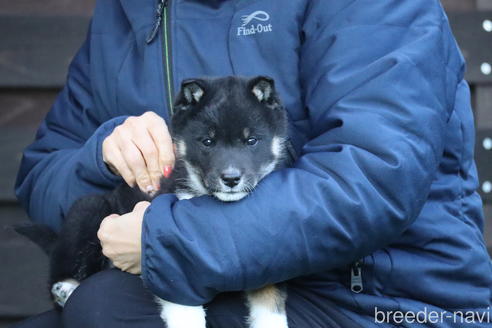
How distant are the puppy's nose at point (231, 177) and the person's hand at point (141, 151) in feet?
1.55

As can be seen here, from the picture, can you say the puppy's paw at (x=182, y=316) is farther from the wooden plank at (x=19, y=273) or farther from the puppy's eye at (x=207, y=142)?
the wooden plank at (x=19, y=273)

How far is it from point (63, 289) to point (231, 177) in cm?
114

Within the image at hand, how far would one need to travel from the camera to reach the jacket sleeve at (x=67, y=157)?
3.46m

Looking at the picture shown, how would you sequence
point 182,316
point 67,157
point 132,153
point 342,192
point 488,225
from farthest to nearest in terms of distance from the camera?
Result: point 488,225
point 67,157
point 132,153
point 182,316
point 342,192

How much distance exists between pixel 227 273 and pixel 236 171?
1.53 ft

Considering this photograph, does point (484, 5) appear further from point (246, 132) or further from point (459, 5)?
point (246, 132)

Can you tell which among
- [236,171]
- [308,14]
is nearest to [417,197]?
[236,171]

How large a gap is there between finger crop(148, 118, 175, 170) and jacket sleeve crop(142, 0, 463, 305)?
49cm

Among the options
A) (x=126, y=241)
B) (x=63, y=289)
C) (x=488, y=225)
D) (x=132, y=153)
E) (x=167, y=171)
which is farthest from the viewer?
(x=488, y=225)

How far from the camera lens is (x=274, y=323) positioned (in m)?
2.99

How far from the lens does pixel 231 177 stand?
2.88 meters

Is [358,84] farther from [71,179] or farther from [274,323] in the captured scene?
[71,179]

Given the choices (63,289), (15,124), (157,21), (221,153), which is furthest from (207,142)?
(15,124)

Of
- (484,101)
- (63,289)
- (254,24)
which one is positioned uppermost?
(254,24)
